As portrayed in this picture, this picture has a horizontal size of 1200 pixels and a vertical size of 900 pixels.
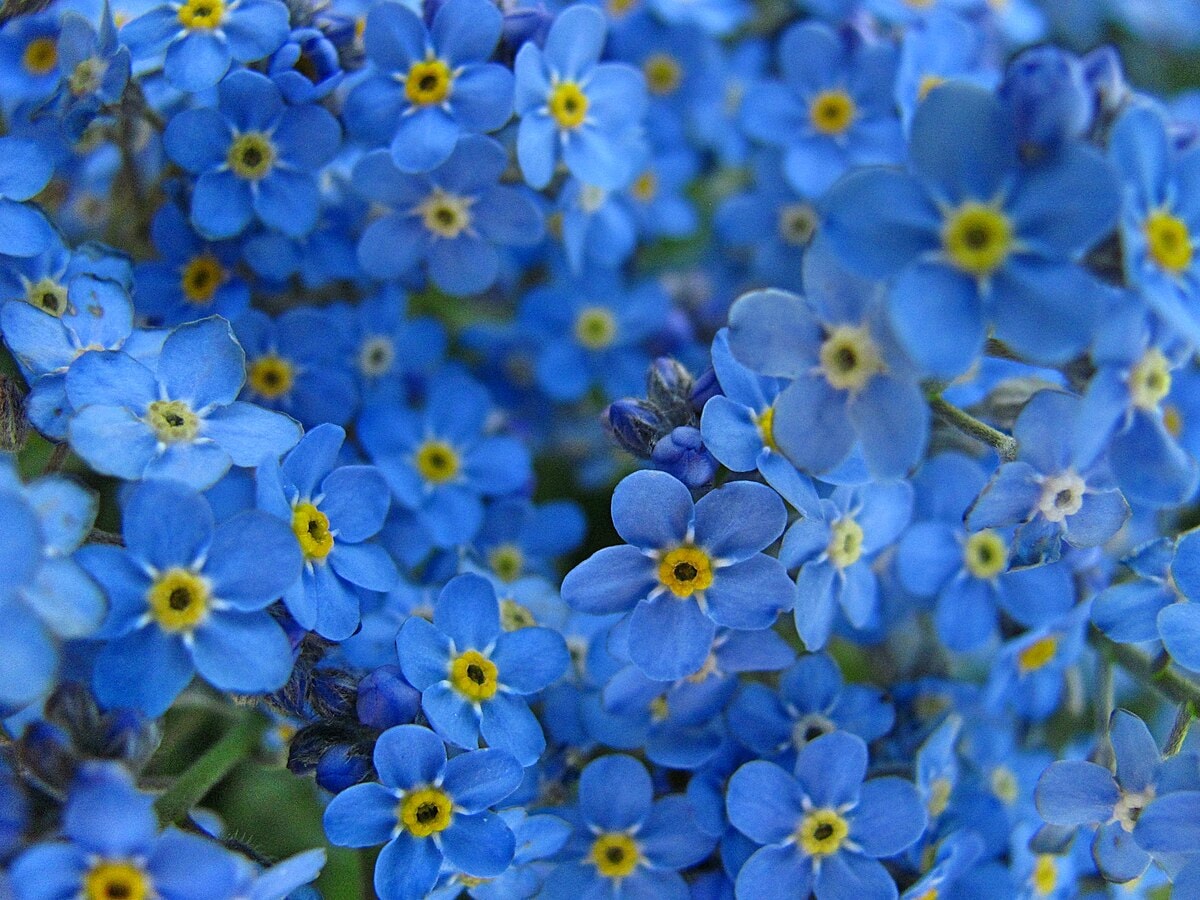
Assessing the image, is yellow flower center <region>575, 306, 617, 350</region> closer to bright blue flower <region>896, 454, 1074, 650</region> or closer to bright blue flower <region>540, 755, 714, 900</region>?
bright blue flower <region>896, 454, 1074, 650</region>

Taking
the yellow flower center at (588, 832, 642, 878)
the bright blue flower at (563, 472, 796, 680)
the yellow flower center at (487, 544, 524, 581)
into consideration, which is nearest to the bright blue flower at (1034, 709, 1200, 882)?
the bright blue flower at (563, 472, 796, 680)

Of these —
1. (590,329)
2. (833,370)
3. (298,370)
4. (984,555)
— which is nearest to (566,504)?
(590,329)

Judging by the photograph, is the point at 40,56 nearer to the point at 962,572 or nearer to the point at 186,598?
the point at 186,598

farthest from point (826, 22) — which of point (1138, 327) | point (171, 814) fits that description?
point (171, 814)

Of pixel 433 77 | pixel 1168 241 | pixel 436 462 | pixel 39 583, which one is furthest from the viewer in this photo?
pixel 436 462

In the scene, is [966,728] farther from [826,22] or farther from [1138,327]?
[826,22]
